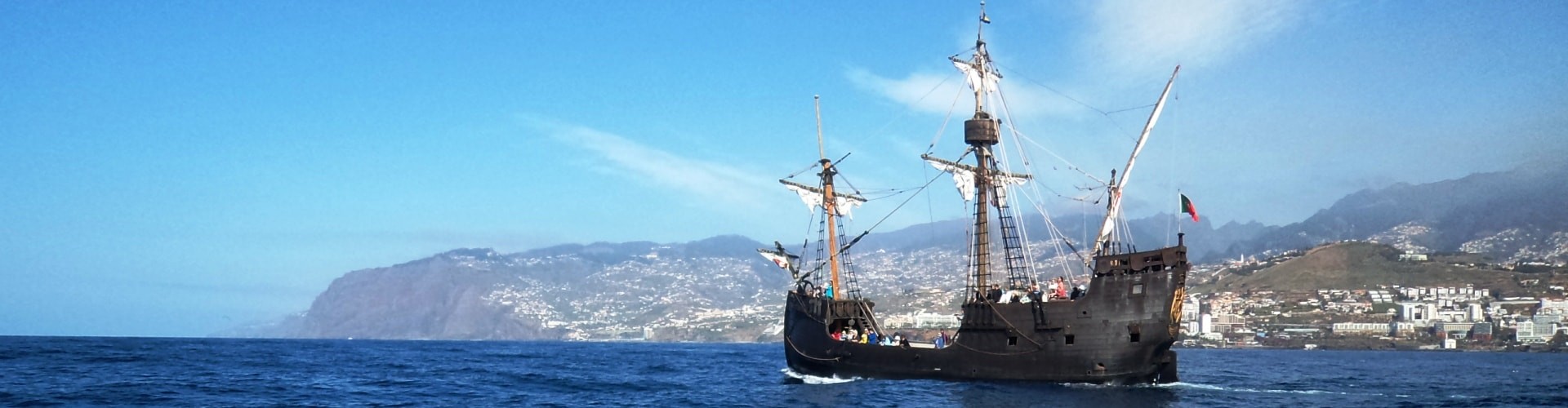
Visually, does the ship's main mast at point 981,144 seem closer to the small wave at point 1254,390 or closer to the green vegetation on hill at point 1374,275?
the small wave at point 1254,390

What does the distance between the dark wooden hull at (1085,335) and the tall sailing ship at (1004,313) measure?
0.14 feet

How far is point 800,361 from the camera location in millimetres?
62875

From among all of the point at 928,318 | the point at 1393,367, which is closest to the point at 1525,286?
the point at 928,318

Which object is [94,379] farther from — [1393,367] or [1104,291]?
[1393,367]

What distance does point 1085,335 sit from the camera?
1960 inches

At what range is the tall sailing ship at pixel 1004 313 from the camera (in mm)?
48688

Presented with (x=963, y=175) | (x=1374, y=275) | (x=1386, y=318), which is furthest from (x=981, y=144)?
(x=1374, y=275)

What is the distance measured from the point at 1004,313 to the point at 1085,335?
379 cm

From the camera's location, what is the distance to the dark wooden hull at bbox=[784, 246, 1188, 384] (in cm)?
4831

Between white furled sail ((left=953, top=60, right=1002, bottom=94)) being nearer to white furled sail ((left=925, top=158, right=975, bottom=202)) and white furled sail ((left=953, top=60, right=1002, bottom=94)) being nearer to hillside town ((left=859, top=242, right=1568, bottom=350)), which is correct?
white furled sail ((left=925, top=158, right=975, bottom=202))

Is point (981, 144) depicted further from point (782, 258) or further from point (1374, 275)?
point (1374, 275)

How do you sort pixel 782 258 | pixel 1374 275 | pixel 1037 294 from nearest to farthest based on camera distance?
pixel 1037 294 < pixel 782 258 < pixel 1374 275

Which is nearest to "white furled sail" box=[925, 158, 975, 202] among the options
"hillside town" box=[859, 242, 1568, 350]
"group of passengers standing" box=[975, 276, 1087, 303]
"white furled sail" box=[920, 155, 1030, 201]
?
"white furled sail" box=[920, 155, 1030, 201]

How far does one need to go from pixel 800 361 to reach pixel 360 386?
2167 centimetres
